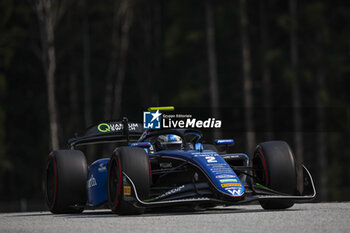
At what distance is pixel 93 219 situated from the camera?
1130 cm

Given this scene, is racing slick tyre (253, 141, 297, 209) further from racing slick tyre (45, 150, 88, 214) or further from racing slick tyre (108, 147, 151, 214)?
racing slick tyre (45, 150, 88, 214)

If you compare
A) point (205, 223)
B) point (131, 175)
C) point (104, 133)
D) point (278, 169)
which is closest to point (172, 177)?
point (131, 175)

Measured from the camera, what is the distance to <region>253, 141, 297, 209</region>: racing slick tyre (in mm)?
12344

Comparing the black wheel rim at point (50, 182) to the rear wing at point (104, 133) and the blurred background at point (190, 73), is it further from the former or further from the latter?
the blurred background at point (190, 73)

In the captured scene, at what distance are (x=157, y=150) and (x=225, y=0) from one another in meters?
32.3

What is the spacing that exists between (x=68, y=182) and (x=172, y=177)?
2032mm

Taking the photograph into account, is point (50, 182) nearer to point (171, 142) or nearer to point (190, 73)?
point (171, 142)

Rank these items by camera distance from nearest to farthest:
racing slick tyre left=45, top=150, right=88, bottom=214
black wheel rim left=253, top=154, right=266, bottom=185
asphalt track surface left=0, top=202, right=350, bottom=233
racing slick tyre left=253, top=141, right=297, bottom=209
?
asphalt track surface left=0, top=202, right=350, bottom=233 < racing slick tyre left=253, top=141, right=297, bottom=209 < black wheel rim left=253, top=154, right=266, bottom=185 < racing slick tyre left=45, top=150, right=88, bottom=214

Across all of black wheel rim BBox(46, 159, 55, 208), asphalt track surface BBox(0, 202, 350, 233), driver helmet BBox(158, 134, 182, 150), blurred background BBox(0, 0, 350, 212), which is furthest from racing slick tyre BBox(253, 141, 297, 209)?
blurred background BBox(0, 0, 350, 212)

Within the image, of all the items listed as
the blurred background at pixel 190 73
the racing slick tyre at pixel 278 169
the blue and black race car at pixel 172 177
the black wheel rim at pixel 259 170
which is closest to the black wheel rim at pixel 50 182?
the blue and black race car at pixel 172 177

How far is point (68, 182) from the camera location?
13703 millimetres

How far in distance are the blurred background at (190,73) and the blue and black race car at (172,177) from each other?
22.4m

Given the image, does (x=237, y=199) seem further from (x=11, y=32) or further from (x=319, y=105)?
(x=11, y=32)

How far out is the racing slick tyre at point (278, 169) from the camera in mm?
12344
